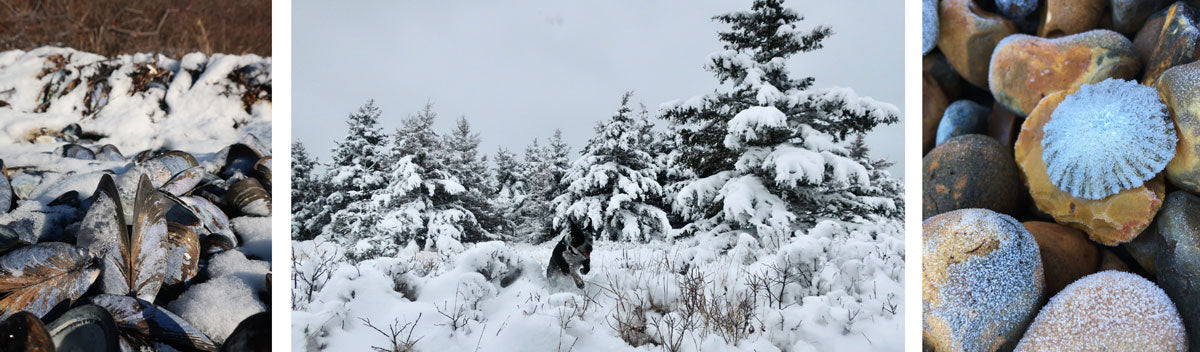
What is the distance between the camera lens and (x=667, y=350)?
150 cm

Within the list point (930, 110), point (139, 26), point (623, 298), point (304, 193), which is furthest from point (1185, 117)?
point (139, 26)

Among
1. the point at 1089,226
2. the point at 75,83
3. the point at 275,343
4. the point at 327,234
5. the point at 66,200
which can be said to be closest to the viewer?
the point at 1089,226

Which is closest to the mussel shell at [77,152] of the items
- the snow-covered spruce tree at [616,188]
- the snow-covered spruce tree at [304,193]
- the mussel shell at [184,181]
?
the mussel shell at [184,181]

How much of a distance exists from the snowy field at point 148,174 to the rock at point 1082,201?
6.33 feet

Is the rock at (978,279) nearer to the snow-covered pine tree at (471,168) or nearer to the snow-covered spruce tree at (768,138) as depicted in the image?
the snow-covered spruce tree at (768,138)

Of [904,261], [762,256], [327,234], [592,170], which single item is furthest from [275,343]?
[904,261]

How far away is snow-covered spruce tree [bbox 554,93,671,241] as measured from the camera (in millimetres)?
1716

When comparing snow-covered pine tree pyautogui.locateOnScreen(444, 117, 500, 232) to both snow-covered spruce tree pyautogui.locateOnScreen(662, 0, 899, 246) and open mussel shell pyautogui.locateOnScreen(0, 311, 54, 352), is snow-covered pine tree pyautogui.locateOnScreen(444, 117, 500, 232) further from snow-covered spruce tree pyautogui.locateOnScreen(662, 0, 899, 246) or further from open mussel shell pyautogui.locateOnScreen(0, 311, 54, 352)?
open mussel shell pyautogui.locateOnScreen(0, 311, 54, 352)

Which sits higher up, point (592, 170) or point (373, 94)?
point (373, 94)

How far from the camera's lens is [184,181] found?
1597 millimetres

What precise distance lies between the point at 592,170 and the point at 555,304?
0.43 meters

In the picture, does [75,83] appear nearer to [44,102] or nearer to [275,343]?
[44,102]

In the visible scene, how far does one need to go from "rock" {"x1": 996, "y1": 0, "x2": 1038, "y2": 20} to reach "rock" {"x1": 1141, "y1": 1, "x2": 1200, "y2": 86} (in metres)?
0.22

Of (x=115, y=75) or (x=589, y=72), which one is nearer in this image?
(x=589, y=72)
